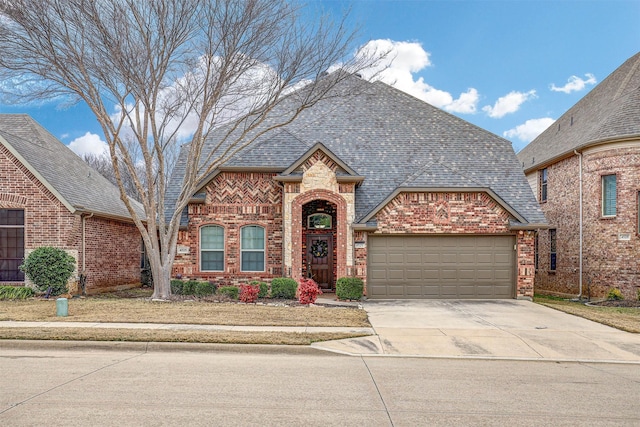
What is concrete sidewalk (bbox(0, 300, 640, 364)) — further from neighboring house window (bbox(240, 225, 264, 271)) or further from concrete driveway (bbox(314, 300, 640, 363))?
neighboring house window (bbox(240, 225, 264, 271))

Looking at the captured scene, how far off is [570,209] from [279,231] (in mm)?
12938

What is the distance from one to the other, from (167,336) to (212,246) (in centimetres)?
913

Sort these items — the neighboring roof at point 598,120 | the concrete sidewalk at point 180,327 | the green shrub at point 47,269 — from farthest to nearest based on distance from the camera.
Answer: the neighboring roof at point 598,120, the green shrub at point 47,269, the concrete sidewalk at point 180,327

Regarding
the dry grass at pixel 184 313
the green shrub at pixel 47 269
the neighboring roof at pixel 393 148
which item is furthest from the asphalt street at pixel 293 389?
the neighboring roof at pixel 393 148

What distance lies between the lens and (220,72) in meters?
15.7

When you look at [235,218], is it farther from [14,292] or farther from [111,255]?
[14,292]

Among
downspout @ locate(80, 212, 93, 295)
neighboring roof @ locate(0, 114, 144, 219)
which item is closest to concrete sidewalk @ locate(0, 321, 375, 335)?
downspout @ locate(80, 212, 93, 295)

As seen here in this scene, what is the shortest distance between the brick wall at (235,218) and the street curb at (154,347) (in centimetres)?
913

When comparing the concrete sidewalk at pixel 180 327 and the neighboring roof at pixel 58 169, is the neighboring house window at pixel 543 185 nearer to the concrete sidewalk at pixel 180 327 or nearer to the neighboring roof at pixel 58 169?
the concrete sidewalk at pixel 180 327

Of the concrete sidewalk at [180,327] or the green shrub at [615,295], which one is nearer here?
the concrete sidewalk at [180,327]

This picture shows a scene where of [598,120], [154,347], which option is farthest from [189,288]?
[598,120]

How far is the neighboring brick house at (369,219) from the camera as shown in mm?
17266

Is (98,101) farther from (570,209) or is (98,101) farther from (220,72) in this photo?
(570,209)

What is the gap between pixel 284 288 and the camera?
16281 mm
